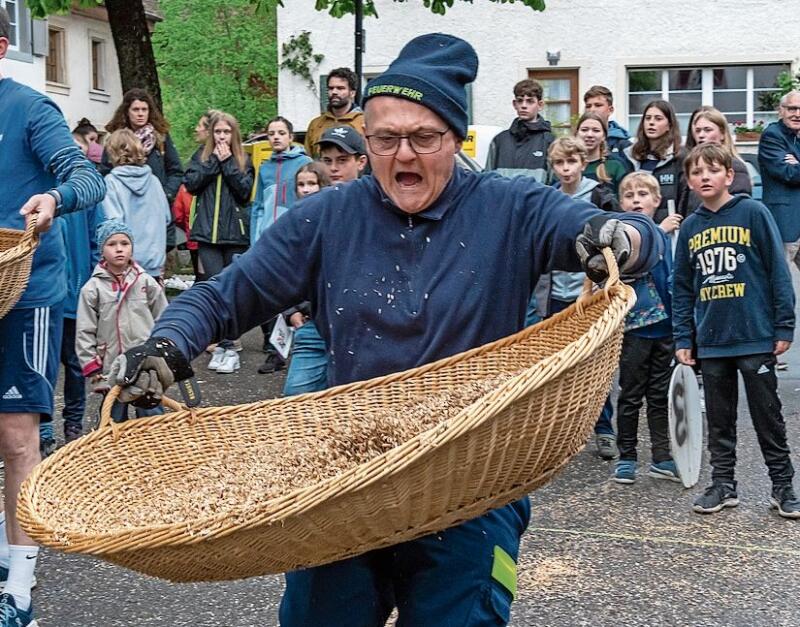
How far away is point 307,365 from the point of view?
5.73m

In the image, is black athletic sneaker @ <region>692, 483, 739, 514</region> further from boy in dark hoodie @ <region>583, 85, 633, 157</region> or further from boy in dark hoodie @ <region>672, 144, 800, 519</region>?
boy in dark hoodie @ <region>583, 85, 633, 157</region>

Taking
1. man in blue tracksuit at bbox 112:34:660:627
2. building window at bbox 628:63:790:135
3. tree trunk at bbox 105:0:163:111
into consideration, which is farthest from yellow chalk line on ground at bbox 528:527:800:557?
building window at bbox 628:63:790:135

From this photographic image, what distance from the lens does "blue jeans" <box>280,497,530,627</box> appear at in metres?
2.97

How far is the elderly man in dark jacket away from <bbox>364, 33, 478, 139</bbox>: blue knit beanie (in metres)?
6.96

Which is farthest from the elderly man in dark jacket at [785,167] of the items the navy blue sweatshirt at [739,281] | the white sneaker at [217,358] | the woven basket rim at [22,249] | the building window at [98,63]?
the building window at [98,63]

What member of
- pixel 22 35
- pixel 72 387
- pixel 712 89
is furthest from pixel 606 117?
pixel 22 35

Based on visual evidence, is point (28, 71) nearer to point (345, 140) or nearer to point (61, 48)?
point (61, 48)

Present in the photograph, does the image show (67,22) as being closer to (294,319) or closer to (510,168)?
(510,168)

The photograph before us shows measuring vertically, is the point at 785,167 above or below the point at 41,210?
above

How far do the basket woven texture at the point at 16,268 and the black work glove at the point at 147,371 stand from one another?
1.26 m

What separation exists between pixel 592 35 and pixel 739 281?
17.3 metres

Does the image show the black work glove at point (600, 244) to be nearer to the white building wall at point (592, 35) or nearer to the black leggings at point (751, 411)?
the black leggings at point (751, 411)

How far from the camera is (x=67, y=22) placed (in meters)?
31.1

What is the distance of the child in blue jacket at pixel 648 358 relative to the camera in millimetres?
6855
